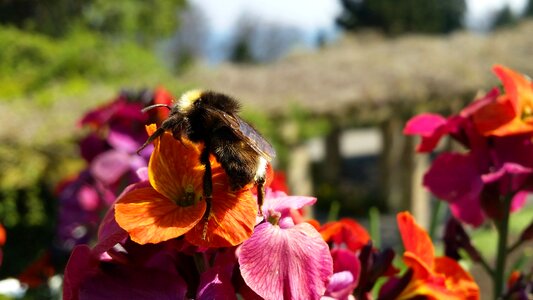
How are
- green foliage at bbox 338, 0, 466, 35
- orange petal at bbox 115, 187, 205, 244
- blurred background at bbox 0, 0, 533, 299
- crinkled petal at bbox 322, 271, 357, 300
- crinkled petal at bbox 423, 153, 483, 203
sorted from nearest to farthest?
orange petal at bbox 115, 187, 205, 244 → crinkled petal at bbox 322, 271, 357, 300 → crinkled petal at bbox 423, 153, 483, 203 → blurred background at bbox 0, 0, 533, 299 → green foliage at bbox 338, 0, 466, 35

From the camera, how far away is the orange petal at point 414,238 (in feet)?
2.49

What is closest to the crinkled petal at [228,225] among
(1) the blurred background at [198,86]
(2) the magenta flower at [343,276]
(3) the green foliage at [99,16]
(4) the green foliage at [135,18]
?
(2) the magenta flower at [343,276]

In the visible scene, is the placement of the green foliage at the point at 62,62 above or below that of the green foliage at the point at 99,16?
below

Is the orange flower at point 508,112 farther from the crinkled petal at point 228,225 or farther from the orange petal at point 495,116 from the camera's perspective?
the crinkled petal at point 228,225

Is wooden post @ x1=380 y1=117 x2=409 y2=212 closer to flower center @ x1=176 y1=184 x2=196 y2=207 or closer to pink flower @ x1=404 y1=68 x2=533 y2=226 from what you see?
pink flower @ x1=404 y1=68 x2=533 y2=226

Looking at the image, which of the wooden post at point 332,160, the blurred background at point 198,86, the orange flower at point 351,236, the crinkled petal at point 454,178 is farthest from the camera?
the wooden post at point 332,160

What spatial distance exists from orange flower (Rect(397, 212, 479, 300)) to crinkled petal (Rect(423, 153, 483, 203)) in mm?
185

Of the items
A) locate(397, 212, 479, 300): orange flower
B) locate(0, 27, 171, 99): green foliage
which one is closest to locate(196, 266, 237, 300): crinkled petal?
locate(397, 212, 479, 300): orange flower

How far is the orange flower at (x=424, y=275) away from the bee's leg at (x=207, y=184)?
244 mm

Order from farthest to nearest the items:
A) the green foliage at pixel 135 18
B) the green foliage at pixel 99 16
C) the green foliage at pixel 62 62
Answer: the green foliage at pixel 135 18
the green foliage at pixel 99 16
the green foliage at pixel 62 62

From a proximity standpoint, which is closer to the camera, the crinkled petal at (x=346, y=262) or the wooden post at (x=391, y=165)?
the crinkled petal at (x=346, y=262)

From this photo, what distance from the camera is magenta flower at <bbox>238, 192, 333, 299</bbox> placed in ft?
1.94

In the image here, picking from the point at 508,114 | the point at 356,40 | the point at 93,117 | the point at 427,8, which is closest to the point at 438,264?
the point at 508,114

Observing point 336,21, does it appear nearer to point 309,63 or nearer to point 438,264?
point 309,63
